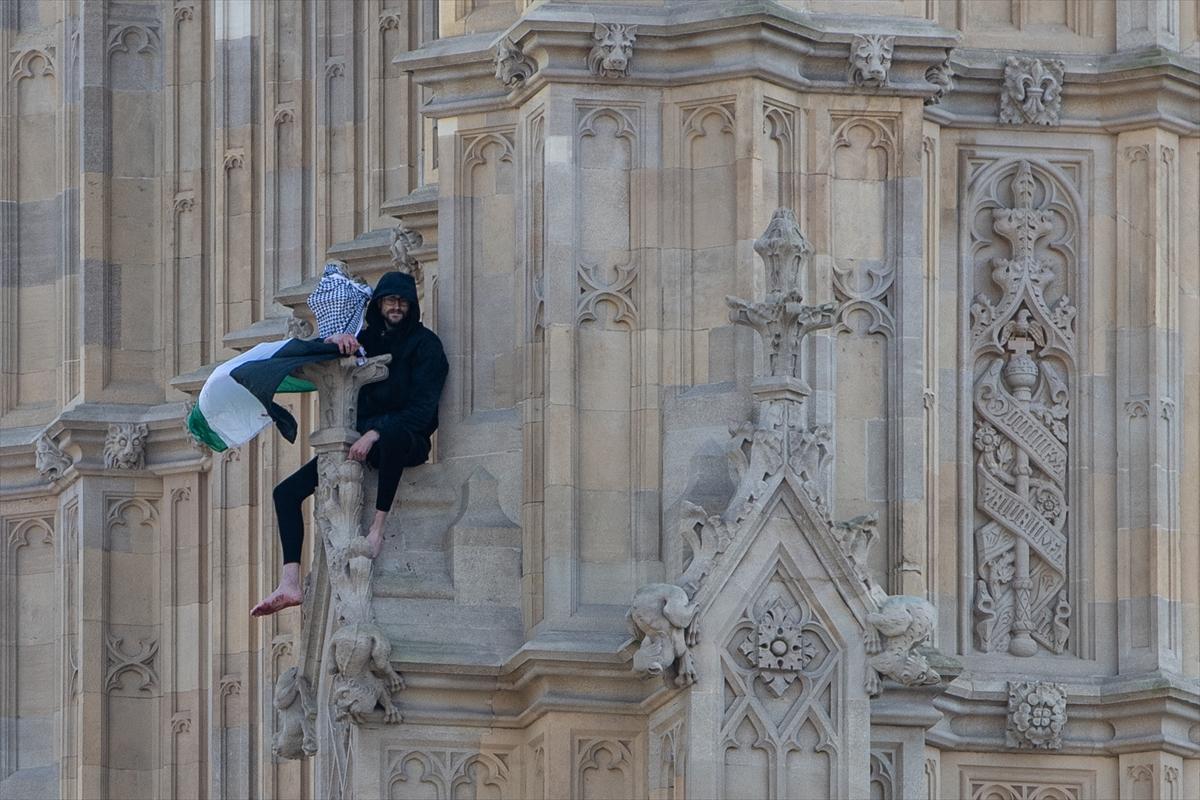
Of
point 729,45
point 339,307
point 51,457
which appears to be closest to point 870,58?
point 729,45

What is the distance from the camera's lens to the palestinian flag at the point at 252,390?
1324 inches

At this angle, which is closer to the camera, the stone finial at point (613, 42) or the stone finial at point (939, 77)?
the stone finial at point (613, 42)

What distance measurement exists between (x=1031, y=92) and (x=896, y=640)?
3.89m

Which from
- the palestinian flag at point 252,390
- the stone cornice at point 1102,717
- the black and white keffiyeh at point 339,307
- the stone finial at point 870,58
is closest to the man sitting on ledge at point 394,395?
the black and white keffiyeh at point 339,307

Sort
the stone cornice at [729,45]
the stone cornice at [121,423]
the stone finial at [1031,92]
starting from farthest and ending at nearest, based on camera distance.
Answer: the stone cornice at [121,423] → the stone finial at [1031,92] → the stone cornice at [729,45]

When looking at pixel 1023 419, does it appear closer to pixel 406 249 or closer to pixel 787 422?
pixel 787 422

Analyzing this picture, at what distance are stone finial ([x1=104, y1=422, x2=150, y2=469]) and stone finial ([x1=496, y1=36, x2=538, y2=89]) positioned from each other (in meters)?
10.3

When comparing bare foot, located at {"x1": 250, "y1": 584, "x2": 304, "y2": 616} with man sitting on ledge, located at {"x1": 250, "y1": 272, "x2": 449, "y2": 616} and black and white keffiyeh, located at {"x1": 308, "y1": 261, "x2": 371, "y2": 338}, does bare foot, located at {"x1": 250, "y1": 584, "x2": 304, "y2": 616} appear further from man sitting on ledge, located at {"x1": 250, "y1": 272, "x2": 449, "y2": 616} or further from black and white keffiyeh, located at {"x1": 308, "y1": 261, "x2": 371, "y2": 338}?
black and white keffiyeh, located at {"x1": 308, "y1": 261, "x2": 371, "y2": 338}

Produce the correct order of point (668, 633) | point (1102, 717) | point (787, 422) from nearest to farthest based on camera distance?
point (668, 633)
point (787, 422)
point (1102, 717)

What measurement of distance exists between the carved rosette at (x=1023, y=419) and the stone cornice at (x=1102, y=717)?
1.17ft

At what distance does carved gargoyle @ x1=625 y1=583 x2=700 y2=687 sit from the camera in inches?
1270

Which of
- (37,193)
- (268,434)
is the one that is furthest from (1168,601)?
(37,193)

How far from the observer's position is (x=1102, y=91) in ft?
115

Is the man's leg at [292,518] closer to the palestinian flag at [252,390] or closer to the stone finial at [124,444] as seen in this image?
the palestinian flag at [252,390]
